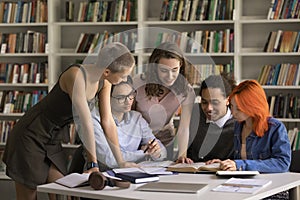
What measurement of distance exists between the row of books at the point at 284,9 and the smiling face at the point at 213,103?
203 centimetres

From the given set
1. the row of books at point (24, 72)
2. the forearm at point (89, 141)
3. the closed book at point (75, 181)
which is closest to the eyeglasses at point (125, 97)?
the forearm at point (89, 141)

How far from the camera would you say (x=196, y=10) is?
5547mm

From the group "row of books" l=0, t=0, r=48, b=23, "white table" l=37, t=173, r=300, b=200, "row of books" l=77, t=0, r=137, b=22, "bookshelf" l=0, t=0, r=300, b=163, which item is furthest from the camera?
"row of books" l=0, t=0, r=48, b=23

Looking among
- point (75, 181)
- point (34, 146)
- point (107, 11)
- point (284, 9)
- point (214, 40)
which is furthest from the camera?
point (107, 11)

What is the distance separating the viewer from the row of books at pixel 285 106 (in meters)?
5.35

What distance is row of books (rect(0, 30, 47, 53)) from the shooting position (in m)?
5.96

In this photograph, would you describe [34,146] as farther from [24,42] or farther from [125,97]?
[24,42]

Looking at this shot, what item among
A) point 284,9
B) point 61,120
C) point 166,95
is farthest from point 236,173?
point 284,9

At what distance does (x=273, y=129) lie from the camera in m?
3.15

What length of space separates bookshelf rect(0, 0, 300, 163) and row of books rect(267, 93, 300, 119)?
6cm

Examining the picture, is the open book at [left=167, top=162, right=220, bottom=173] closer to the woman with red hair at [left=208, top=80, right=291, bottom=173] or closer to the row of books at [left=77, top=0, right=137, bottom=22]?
the woman with red hair at [left=208, top=80, right=291, bottom=173]

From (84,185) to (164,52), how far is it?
0.79 meters

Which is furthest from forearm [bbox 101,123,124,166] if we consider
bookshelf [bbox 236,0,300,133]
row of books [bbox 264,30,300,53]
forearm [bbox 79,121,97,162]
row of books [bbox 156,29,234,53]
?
row of books [bbox 264,30,300,53]

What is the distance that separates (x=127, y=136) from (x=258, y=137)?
713 millimetres
